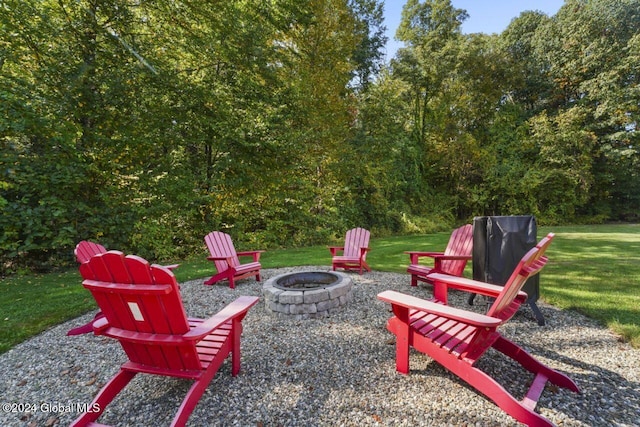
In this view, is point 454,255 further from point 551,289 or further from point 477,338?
point 477,338

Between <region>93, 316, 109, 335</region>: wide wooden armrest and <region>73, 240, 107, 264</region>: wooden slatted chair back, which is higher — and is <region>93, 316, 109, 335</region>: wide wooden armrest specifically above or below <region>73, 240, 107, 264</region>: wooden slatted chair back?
below

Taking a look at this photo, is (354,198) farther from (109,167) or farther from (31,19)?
(31,19)

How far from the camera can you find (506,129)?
16.1 meters

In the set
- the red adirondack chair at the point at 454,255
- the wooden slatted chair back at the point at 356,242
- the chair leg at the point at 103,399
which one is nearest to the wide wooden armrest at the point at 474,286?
the red adirondack chair at the point at 454,255

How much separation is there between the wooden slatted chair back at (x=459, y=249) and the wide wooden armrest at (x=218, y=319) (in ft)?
9.13

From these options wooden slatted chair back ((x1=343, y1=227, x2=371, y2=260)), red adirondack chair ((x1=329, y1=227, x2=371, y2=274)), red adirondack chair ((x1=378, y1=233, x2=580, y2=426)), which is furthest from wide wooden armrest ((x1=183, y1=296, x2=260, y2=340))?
wooden slatted chair back ((x1=343, y1=227, x2=371, y2=260))

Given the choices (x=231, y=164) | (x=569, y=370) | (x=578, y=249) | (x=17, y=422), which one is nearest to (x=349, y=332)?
(x=569, y=370)

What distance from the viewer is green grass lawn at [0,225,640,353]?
3076 mm

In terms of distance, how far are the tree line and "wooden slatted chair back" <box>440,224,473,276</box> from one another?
595 cm

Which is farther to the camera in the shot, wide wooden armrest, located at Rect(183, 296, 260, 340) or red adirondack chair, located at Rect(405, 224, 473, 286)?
red adirondack chair, located at Rect(405, 224, 473, 286)

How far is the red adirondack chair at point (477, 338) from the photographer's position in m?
1.68

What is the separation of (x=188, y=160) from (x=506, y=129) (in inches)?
659

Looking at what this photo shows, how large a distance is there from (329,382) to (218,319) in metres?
0.95

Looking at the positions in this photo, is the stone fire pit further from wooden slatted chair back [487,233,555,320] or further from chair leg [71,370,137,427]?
wooden slatted chair back [487,233,555,320]
